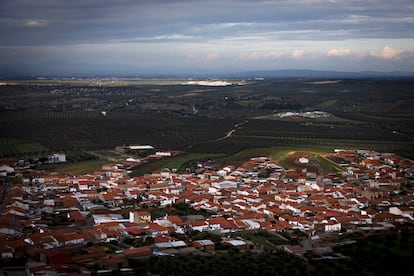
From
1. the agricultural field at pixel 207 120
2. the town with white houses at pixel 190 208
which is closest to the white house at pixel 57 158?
the agricultural field at pixel 207 120

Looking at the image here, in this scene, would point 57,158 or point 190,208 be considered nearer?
point 190,208

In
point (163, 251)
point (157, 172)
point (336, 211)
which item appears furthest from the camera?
point (157, 172)

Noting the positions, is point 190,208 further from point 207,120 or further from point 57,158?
point 207,120

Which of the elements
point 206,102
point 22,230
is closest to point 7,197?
point 22,230

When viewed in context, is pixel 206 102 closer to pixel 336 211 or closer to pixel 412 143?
pixel 412 143

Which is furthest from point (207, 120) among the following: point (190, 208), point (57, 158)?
point (190, 208)

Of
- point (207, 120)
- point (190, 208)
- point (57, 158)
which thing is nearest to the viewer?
point (190, 208)

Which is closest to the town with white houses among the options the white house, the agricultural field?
the white house
